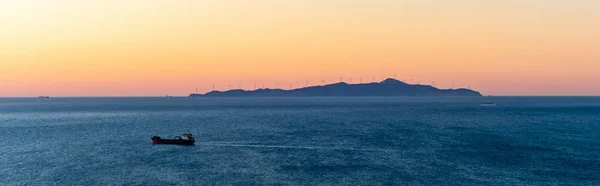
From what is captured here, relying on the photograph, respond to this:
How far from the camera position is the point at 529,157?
285 ft

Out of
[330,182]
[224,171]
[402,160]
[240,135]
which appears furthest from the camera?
[240,135]

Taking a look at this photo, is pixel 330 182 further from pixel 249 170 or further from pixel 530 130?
pixel 530 130

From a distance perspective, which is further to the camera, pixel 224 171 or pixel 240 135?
pixel 240 135

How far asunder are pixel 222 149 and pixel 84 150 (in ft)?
94.8

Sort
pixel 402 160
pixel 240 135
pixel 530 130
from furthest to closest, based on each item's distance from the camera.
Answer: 1. pixel 530 130
2. pixel 240 135
3. pixel 402 160

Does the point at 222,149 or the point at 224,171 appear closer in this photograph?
the point at 224,171

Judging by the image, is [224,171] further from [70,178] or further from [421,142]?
[421,142]

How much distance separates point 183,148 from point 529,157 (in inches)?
2728

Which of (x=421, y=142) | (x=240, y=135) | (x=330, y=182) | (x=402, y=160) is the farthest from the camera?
(x=240, y=135)

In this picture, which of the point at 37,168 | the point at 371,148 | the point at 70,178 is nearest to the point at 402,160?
the point at 371,148

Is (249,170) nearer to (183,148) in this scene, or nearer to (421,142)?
(183,148)

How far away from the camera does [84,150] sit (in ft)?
325

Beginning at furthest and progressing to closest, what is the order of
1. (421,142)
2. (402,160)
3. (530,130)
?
(530,130) → (421,142) → (402,160)

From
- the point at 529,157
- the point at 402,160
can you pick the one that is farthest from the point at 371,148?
the point at 529,157
